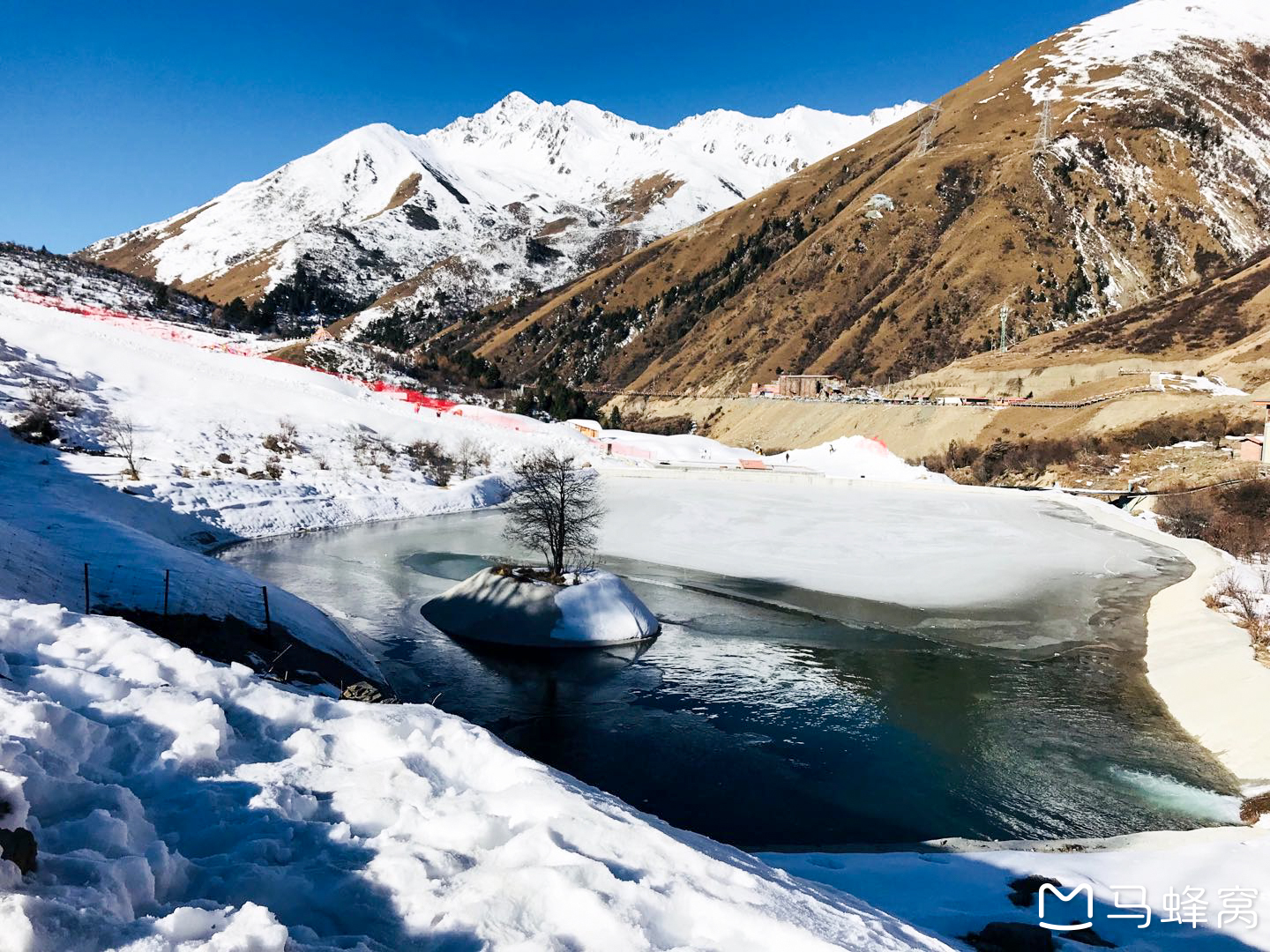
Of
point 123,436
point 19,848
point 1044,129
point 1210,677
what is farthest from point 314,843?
point 1044,129

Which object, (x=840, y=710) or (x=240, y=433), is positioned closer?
(x=840, y=710)

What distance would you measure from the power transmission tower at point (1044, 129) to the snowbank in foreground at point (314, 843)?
141 m

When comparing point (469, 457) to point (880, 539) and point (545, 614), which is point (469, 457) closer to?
point (880, 539)

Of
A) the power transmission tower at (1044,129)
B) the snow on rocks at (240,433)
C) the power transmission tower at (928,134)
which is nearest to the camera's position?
the snow on rocks at (240,433)

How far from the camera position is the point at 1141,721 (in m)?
20.4

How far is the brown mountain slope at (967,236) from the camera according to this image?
10644 centimetres

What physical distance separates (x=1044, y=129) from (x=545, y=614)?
134 metres

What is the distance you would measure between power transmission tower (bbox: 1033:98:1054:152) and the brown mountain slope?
75cm

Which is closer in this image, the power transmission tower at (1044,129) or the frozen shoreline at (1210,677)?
the frozen shoreline at (1210,677)

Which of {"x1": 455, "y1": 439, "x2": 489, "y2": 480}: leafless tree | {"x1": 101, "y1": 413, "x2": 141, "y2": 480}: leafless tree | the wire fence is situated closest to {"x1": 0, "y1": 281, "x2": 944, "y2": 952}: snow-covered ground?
the wire fence

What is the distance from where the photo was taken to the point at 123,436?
4984 centimetres

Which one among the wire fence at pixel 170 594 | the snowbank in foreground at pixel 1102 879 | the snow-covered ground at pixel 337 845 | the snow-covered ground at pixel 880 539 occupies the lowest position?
the snowbank in foreground at pixel 1102 879

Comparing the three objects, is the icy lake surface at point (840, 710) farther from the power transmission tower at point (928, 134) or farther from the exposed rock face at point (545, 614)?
the power transmission tower at point (928, 134)

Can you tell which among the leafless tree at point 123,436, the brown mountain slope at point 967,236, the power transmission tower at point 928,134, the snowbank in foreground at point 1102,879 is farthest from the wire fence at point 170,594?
the power transmission tower at point 928,134
